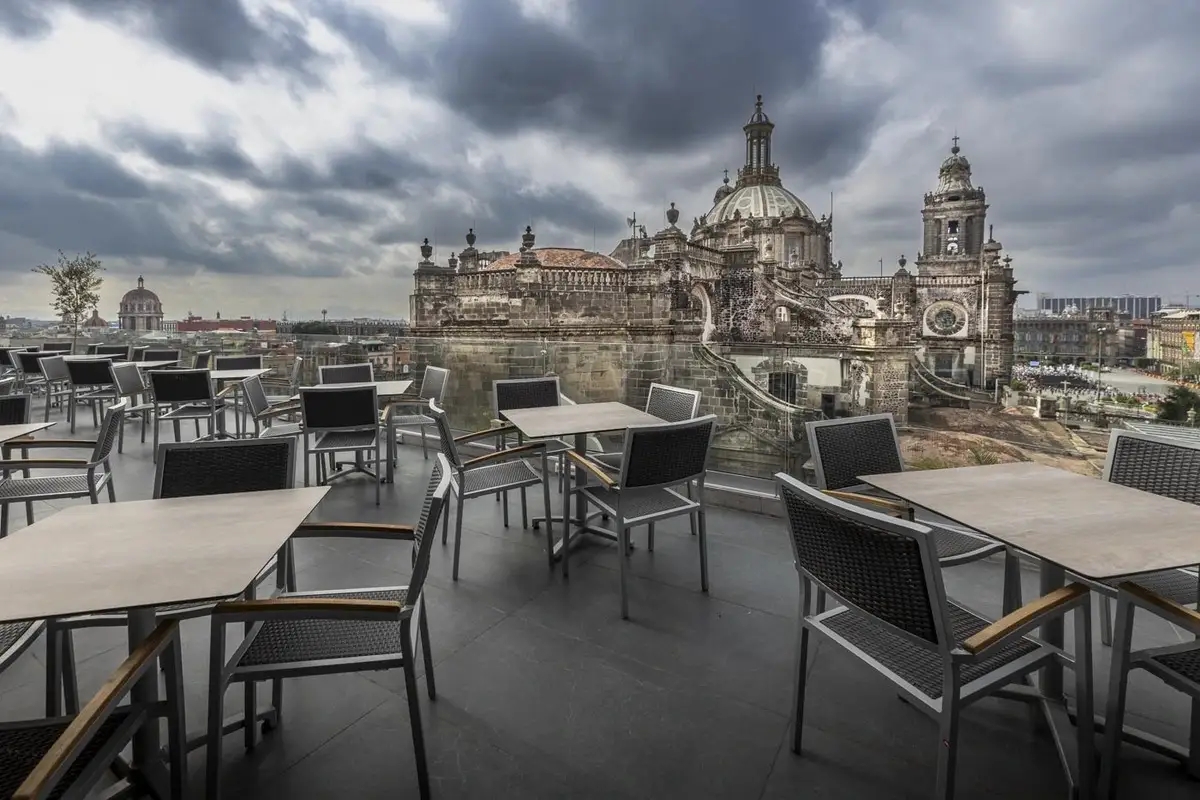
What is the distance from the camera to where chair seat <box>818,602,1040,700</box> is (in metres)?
1.32

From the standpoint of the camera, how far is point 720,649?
7.11ft

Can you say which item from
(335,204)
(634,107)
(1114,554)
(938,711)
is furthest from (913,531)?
(634,107)

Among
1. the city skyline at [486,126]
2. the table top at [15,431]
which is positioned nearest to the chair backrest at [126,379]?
the table top at [15,431]

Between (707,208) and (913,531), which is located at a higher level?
(707,208)

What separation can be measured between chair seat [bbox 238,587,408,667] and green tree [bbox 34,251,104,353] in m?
13.0

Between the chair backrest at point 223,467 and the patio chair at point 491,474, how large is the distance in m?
0.82

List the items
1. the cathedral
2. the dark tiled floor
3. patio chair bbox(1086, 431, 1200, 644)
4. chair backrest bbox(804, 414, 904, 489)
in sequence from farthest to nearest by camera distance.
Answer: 1. the cathedral
2. chair backrest bbox(804, 414, 904, 489)
3. patio chair bbox(1086, 431, 1200, 644)
4. the dark tiled floor

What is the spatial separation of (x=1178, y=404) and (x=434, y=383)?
16.3 ft

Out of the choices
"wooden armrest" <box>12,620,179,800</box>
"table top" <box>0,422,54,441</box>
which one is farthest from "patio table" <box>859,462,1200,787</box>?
"table top" <box>0,422,54,441</box>

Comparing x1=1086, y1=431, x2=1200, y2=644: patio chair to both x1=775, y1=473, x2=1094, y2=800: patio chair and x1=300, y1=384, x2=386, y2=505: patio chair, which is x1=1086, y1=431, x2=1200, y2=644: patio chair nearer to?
x1=775, y1=473, x2=1094, y2=800: patio chair

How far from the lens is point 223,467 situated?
1.91 metres

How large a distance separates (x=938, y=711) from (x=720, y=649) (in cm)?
102

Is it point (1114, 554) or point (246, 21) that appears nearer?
point (1114, 554)

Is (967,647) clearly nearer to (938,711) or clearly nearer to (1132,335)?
(938,711)
